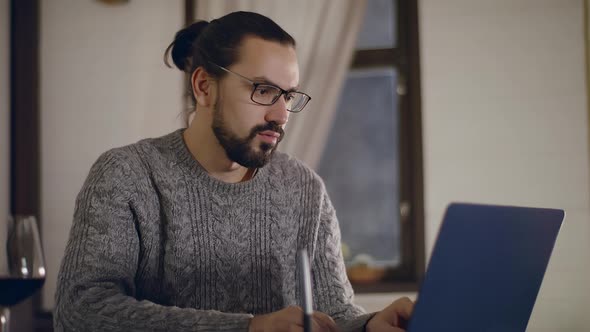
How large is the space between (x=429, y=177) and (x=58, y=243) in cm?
171

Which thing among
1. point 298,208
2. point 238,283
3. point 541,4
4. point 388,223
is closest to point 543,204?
point 388,223

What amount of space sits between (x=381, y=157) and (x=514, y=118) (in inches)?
24.6

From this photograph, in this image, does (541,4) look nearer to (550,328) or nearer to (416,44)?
(416,44)

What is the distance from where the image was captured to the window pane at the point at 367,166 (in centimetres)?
294

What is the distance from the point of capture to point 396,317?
1131mm

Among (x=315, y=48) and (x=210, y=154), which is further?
(x=315, y=48)

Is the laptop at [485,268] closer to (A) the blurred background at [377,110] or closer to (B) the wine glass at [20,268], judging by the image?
(B) the wine glass at [20,268]

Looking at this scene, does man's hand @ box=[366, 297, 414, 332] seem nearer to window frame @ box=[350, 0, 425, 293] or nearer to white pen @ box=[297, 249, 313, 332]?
white pen @ box=[297, 249, 313, 332]

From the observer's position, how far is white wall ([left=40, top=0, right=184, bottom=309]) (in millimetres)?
2865

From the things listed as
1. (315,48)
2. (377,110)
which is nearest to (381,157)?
(377,110)

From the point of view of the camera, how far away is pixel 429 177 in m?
2.76

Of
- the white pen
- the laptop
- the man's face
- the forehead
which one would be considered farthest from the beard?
the white pen

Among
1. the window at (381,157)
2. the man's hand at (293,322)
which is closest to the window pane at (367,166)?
the window at (381,157)

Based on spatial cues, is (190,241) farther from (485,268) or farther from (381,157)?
(381,157)
